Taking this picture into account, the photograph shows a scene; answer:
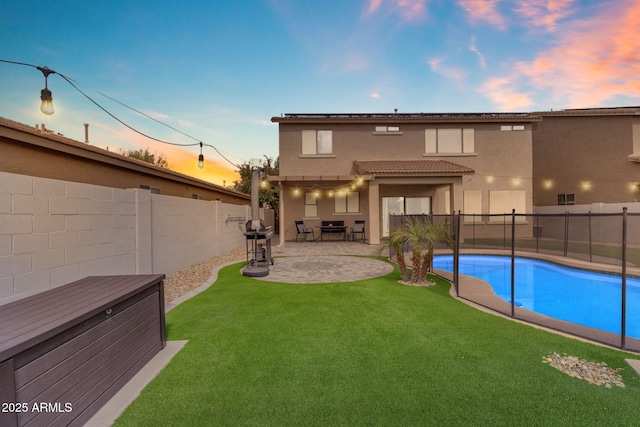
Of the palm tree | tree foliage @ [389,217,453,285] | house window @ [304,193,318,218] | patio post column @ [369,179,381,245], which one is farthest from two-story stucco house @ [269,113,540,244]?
tree foliage @ [389,217,453,285]

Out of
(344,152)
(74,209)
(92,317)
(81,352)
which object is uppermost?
(344,152)

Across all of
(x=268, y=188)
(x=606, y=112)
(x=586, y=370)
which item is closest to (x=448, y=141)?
(x=606, y=112)

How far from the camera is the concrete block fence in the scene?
3.23m

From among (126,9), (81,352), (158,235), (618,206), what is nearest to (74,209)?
(158,235)

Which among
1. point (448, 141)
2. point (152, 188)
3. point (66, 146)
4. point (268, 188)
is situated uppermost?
point (448, 141)

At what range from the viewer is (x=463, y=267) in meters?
9.61

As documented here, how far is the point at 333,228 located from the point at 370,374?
38.7ft

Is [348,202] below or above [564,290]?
above

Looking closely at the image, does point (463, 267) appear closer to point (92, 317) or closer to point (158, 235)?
point (158, 235)

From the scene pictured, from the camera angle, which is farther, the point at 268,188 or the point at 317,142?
the point at 268,188

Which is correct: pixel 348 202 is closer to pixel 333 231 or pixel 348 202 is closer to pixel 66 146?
pixel 333 231

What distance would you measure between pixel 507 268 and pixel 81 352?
1085 centimetres

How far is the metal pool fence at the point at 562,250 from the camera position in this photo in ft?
12.3

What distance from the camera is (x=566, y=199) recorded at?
16.6 m
